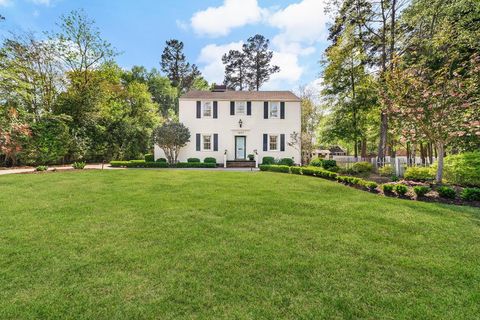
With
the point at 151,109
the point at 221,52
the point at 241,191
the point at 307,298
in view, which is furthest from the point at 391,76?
the point at 221,52

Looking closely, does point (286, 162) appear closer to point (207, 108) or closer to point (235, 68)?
point (207, 108)

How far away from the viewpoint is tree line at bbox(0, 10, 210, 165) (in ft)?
45.9

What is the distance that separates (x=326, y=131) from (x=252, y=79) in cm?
1555

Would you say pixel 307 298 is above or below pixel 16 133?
below

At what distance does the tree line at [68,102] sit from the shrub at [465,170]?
62.7 ft

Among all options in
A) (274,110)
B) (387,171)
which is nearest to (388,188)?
(387,171)

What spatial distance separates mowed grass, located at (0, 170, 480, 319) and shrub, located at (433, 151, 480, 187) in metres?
3.00

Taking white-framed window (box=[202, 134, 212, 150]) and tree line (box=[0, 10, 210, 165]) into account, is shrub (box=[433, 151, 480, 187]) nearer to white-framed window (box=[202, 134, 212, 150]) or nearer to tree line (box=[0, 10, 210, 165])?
white-framed window (box=[202, 134, 212, 150])

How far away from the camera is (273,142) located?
1752 centimetres

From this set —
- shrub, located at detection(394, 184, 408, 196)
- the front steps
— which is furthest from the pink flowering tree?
the front steps

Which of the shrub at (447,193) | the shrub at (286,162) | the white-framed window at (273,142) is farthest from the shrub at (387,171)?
the white-framed window at (273,142)

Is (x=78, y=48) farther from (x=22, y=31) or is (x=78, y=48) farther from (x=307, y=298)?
(x=307, y=298)

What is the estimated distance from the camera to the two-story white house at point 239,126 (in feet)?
57.1

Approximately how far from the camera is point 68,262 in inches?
111
